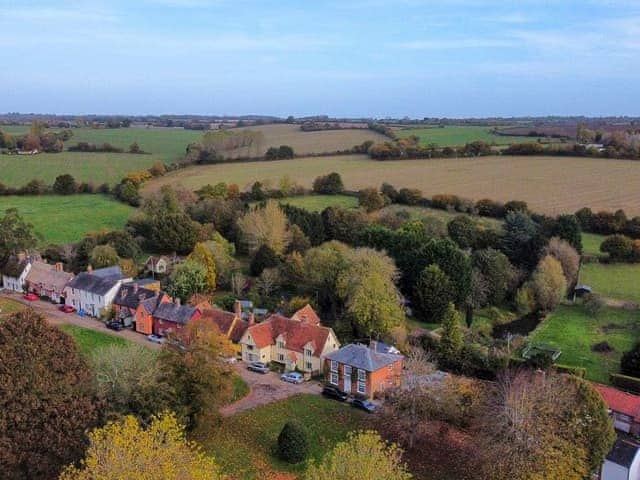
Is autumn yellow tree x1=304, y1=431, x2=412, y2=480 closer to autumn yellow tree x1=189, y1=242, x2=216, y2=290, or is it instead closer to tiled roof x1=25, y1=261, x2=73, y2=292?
autumn yellow tree x1=189, y1=242, x2=216, y2=290

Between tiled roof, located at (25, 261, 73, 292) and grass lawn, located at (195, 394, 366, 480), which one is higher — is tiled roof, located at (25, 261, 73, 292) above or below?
above

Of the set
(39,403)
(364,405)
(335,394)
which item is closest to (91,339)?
(335,394)

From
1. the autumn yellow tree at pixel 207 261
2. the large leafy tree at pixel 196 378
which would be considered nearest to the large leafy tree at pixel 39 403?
the large leafy tree at pixel 196 378

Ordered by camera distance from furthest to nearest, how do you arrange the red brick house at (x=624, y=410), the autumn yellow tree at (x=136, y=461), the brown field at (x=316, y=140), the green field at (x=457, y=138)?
the green field at (x=457, y=138)
the brown field at (x=316, y=140)
the red brick house at (x=624, y=410)
the autumn yellow tree at (x=136, y=461)

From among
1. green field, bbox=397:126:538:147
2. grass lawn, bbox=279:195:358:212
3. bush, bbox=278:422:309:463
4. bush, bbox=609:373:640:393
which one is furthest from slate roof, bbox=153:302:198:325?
green field, bbox=397:126:538:147

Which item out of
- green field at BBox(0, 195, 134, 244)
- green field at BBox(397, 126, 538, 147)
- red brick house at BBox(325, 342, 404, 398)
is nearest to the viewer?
red brick house at BBox(325, 342, 404, 398)

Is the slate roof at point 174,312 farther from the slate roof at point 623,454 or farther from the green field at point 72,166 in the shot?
the green field at point 72,166

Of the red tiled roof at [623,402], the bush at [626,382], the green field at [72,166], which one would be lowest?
the bush at [626,382]

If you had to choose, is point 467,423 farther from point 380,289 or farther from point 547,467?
point 380,289
